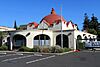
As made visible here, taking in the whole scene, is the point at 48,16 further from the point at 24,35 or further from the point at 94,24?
the point at 94,24

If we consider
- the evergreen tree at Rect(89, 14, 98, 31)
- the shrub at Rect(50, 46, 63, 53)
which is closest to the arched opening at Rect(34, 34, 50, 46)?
the shrub at Rect(50, 46, 63, 53)

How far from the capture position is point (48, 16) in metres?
59.2

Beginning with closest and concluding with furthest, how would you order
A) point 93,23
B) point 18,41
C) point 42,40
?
1. point 42,40
2. point 18,41
3. point 93,23

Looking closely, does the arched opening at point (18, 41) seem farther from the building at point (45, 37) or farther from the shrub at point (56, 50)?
the shrub at point (56, 50)

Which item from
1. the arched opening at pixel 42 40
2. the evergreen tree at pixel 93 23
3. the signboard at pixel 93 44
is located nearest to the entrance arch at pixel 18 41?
the arched opening at pixel 42 40

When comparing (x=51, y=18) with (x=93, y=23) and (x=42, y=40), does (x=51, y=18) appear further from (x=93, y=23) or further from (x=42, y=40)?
(x=93, y=23)

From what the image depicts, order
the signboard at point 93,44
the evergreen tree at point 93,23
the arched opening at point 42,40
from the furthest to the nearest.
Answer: the evergreen tree at point 93,23 < the arched opening at point 42,40 < the signboard at point 93,44

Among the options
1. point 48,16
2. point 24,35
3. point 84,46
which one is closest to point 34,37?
point 24,35

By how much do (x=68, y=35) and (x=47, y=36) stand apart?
4563 millimetres

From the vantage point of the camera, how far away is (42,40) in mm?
44844

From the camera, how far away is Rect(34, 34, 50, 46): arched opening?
145 ft

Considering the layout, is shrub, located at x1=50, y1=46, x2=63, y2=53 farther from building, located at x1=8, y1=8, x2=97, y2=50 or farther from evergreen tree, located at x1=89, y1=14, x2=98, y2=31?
evergreen tree, located at x1=89, y1=14, x2=98, y2=31

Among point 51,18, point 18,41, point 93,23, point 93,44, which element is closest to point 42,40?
point 18,41

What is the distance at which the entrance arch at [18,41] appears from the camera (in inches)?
1754
